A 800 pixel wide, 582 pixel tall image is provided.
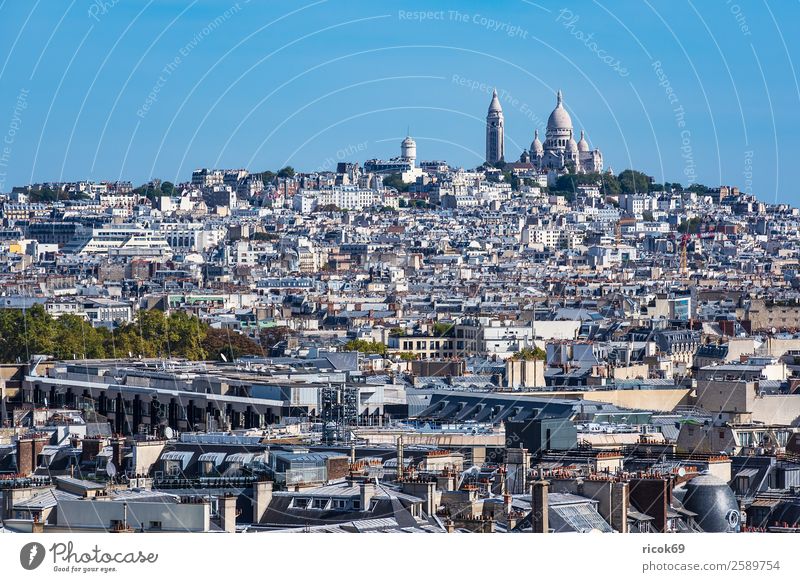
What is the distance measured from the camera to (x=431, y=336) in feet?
171

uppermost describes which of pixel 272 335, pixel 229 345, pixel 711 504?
pixel 272 335

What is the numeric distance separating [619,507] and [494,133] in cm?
14010

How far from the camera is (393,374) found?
32.3m

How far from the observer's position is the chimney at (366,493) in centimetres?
1337

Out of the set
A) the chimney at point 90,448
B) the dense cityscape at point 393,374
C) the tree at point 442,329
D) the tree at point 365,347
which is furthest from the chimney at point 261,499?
the tree at point 442,329

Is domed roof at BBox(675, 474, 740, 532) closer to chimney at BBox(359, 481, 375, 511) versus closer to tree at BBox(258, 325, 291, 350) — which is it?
chimney at BBox(359, 481, 375, 511)

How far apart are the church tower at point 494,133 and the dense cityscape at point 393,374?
1319cm

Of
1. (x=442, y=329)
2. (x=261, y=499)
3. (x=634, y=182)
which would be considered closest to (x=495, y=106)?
(x=634, y=182)

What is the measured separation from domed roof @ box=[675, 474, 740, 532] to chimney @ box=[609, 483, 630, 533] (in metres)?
0.64

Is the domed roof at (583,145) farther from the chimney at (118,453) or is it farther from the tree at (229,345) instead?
the chimney at (118,453)

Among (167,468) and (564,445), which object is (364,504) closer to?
(167,468)

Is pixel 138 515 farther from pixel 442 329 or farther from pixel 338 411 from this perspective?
pixel 442 329
